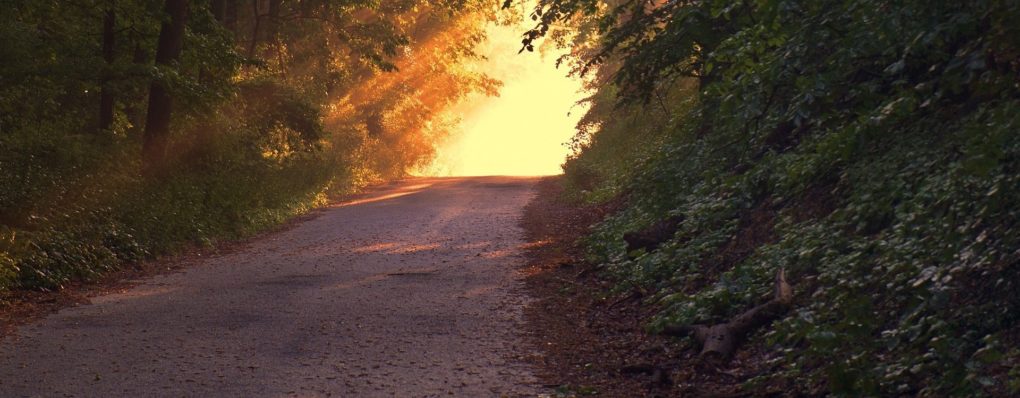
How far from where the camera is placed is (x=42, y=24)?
16625mm

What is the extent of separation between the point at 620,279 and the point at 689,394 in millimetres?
5032

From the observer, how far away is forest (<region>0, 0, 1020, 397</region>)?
20.0 feet

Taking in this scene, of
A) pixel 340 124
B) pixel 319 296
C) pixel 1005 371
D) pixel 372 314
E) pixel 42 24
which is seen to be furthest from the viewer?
pixel 340 124

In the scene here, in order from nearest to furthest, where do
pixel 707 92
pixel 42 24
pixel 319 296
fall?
1. pixel 707 92
2. pixel 319 296
3. pixel 42 24

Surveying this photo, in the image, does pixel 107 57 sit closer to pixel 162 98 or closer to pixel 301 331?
Answer: pixel 162 98

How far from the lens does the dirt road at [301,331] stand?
7449 mm

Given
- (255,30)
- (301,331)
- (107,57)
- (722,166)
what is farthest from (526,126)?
(301,331)

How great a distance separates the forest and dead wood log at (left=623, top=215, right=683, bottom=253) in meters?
0.03

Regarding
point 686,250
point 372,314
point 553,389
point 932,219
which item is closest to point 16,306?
point 372,314

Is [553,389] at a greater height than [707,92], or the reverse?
[707,92]

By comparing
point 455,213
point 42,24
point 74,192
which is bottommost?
point 455,213

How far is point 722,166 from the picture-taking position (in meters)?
13.0

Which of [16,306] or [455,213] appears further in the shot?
[455,213]

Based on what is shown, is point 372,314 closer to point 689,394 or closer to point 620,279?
point 620,279
